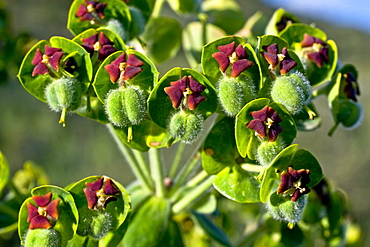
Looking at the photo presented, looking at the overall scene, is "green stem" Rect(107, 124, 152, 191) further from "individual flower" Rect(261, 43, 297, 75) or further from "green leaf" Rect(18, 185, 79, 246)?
"individual flower" Rect(261, 43, 297, 75)

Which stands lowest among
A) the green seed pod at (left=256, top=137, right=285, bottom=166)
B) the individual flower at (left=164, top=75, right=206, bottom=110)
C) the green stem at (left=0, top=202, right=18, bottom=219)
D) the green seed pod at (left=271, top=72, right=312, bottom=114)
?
the green stem at (left=0, top=202, right=18, bottom=219)

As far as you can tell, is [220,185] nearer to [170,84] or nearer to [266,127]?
[266,127]

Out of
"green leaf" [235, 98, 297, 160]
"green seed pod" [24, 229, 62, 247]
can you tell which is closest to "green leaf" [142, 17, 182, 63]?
"green leaf" [235, 98, 297, 160]

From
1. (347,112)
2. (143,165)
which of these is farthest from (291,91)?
(143,165)

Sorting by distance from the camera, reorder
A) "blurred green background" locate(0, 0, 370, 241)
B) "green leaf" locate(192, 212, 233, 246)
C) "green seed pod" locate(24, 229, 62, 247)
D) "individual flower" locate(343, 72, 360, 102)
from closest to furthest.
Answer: "green seed pod" locate(24, 229, 62, 247) → "individual flower" locate(343, 72, 360, 102) → "green leaf" locate(192, 212, 233, 246) → "blurred green background" locate(0, 0, 370, 241)

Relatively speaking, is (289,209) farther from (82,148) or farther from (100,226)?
(82,148)

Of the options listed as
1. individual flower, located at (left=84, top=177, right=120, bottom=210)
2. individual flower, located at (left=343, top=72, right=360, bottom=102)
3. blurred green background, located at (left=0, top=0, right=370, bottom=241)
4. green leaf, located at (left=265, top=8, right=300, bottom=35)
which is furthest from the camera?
blurred green background, located at (left=0, top=0, right=370, bottom=241)

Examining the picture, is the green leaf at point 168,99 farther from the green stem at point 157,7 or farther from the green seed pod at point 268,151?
the green stem at point 157,7

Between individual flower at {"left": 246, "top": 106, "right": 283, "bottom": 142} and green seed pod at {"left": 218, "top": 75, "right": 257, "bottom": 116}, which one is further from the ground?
green seed pod at {"left": 218, "top": 75, "right": 257, "bottom": 116}
